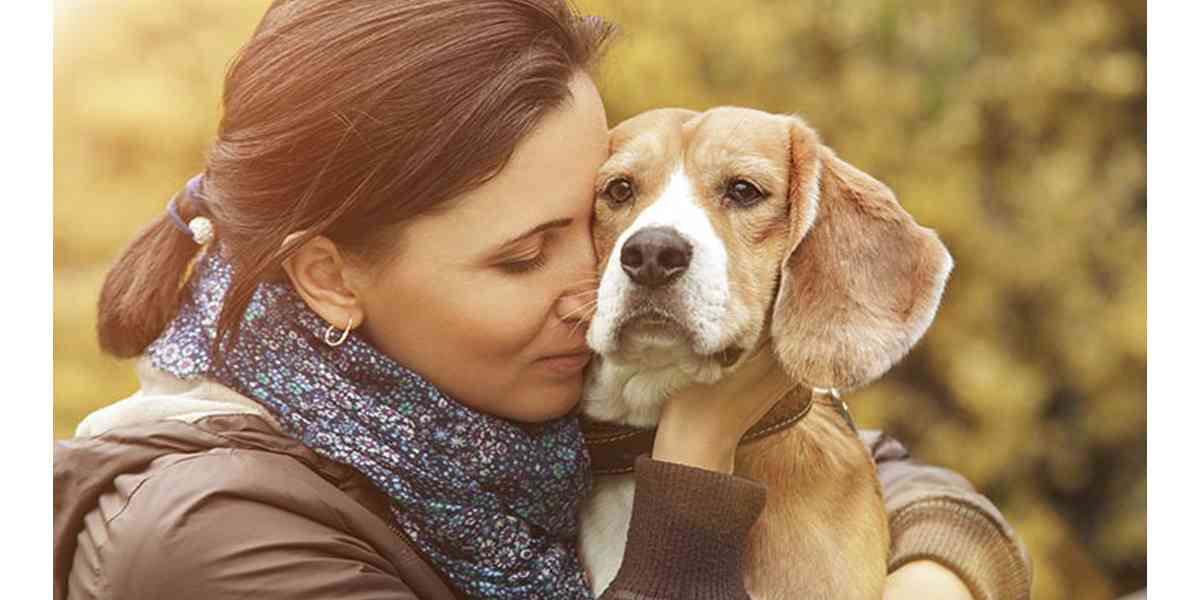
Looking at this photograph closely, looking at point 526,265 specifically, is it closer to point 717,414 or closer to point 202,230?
point 717,414

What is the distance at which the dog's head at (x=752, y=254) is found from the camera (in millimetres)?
1818

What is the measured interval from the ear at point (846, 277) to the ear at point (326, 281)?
611 mm

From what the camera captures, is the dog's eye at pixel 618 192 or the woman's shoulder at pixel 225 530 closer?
the woman's shoulder at pixel 225 530

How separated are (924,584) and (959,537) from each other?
139mm

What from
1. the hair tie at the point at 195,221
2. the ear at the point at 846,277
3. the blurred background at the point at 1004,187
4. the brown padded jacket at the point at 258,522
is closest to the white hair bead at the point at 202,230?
the hair tie at the point at 195,221

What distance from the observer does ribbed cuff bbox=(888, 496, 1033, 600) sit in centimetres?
215

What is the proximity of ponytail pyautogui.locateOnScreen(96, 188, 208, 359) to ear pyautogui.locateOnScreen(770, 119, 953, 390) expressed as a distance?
34.5 inches

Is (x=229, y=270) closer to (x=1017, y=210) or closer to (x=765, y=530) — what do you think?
(x=765, y=530)

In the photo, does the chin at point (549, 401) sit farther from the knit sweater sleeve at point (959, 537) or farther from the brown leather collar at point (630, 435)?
the knit sweater sleeve at point (959, 537)

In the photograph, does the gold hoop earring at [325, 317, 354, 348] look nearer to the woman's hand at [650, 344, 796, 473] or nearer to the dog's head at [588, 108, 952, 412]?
the dog's head at [588, 108, 952, 412]

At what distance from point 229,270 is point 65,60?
1.34ft

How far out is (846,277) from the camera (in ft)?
6.40
